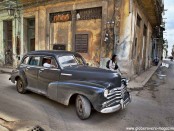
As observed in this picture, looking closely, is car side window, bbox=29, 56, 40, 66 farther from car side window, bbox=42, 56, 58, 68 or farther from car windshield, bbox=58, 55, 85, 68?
car windshield, bbox=58, 55, 85, 68

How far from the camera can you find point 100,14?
10.1m

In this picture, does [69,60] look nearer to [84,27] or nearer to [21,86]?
[21,86]

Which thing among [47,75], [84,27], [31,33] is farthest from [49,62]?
[31,33]

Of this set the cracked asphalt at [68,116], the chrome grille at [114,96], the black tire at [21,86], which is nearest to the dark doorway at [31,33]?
the black tire at [21,86]

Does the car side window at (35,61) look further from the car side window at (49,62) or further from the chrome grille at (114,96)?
the chrome grille at (114,96)

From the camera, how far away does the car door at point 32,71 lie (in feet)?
20.3

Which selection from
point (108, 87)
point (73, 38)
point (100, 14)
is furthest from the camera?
point (73, 38)

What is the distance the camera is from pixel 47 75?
224 inches

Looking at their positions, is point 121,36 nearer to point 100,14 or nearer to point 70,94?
point 100,14

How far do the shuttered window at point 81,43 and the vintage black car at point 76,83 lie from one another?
4483mm

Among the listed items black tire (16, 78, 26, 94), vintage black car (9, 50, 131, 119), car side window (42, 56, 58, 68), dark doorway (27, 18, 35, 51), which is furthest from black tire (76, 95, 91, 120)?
dark doorway (27, 18, 35, 51)

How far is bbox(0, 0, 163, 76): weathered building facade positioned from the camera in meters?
9.41

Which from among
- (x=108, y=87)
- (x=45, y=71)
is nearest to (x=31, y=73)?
(x=45, y=71)

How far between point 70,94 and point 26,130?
1.41 metres
